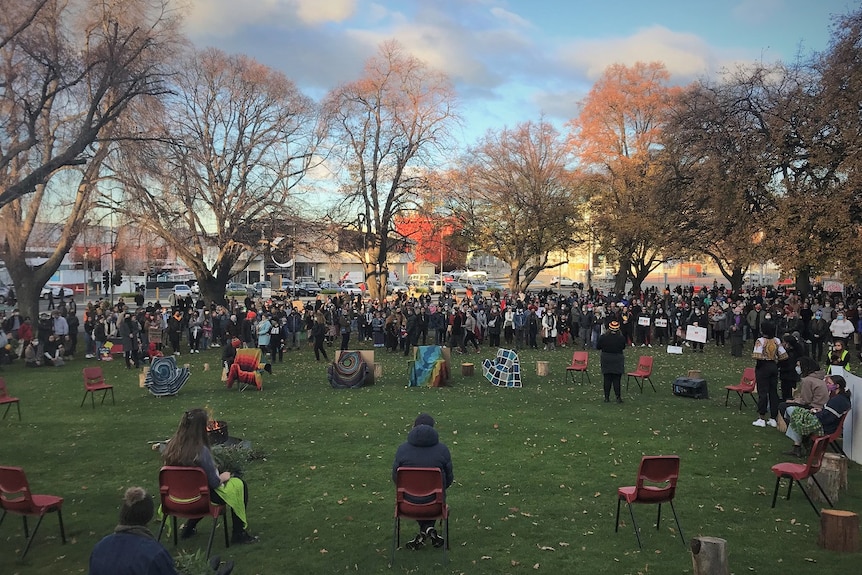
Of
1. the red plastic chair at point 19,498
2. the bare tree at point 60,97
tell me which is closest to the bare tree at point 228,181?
the bare tree at point 60,97

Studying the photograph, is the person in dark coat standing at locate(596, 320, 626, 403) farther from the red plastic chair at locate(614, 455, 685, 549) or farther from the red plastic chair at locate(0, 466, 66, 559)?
the red plastic chair at locate(0, 466, 66, 559)

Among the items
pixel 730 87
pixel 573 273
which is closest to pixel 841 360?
pixel 730 87

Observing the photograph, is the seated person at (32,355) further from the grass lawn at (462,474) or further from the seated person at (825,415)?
the seated person at (825,415)

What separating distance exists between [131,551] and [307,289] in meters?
57.0

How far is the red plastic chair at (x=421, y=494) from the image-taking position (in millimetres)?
5992

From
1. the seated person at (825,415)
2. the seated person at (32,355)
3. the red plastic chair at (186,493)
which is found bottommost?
the seated person at (32,355)

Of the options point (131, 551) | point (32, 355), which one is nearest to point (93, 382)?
point (32, 355)

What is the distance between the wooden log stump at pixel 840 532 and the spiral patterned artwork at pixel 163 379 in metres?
13.2

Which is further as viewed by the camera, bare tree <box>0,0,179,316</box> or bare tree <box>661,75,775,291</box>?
bare tree <box>661,75,775,291</box>

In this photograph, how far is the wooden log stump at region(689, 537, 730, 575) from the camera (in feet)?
17.3

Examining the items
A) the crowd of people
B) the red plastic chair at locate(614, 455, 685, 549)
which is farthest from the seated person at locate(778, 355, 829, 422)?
the crowd of people

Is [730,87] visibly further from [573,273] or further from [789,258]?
[573,273]

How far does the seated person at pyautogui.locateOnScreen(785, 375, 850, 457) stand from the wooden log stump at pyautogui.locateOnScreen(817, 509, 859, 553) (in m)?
2.64

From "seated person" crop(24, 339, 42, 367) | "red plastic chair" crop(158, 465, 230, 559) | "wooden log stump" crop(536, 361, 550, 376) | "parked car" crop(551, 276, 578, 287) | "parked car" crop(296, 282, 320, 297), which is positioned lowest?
"seated person" crop(24, 339, 42, 367)
